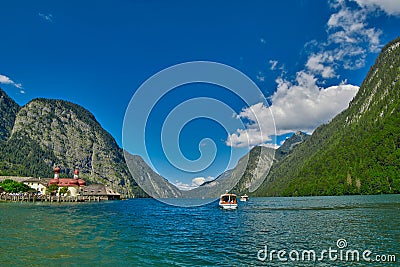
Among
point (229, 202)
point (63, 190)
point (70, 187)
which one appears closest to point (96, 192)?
point (70, 187)

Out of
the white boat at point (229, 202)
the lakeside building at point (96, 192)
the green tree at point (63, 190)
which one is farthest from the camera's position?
the lakeside building at point (96, 192)

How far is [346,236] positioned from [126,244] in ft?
64.3

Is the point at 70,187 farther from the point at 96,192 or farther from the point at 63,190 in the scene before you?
the point at 96,192

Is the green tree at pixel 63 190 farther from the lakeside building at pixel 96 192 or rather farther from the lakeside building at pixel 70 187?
the lakeside building at pixel 96 192

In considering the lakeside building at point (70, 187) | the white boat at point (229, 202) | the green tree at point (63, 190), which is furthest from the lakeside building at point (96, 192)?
the white boat at point (229, 202)

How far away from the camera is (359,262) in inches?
719

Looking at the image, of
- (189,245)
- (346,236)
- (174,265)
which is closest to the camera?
(174,265)

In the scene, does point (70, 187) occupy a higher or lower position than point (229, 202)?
lower

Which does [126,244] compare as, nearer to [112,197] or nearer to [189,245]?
[189,245]

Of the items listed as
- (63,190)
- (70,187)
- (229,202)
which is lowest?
(63,190)

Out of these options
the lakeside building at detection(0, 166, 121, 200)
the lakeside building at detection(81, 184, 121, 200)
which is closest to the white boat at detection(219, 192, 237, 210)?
the lakeside building at detection(0, 166, 121, 200)

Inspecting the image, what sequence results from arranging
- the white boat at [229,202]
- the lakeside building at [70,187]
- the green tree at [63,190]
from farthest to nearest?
1. the lakeside building at [70,187]
2. the green tree at [63,190]
3. the white boat at [229,202]

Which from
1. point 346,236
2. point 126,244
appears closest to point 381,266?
point 346,236

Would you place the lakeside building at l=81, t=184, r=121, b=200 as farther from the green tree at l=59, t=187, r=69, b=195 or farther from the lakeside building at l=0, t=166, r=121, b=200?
the green tree at l=59, t=187, r=69, b=195
